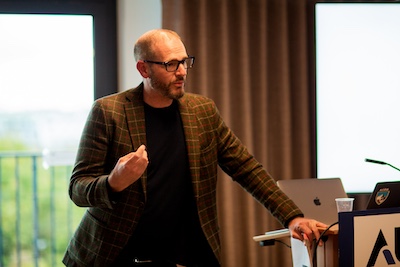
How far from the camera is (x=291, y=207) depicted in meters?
2.62

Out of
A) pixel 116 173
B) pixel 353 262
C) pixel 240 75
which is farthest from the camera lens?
pixel 240 75

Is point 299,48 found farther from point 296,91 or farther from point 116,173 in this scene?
Result: point 116,173

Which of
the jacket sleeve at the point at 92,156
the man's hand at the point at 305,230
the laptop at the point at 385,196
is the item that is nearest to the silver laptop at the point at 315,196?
the laptop at the point at 385,196

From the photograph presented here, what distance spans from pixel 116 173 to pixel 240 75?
215 cm

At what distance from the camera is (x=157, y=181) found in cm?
256

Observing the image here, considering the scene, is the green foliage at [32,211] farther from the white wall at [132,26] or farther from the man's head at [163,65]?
the man's head at [163,65]

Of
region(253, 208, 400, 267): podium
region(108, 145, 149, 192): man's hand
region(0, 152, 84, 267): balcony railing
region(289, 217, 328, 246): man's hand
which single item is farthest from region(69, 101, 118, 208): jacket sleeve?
region(0, 152, 84, 267): balcony railing

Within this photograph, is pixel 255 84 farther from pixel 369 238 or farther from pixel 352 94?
pixel 369 238

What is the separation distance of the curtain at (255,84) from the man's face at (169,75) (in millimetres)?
1562

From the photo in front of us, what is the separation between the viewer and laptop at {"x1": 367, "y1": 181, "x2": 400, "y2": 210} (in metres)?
2.83

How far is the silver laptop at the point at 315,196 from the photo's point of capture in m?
3.49

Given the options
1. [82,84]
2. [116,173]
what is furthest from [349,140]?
[116,173]

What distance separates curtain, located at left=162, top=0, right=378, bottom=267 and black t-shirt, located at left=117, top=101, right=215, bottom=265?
1622 millimetres

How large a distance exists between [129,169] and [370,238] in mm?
1005
